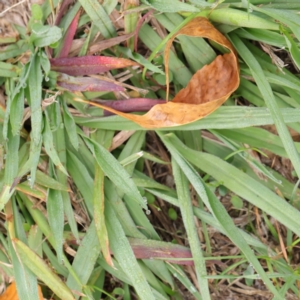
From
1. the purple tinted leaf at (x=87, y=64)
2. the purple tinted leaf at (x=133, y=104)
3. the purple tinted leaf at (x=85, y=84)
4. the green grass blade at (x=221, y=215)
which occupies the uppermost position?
the purple tinted leaf at (x=87, y=64)

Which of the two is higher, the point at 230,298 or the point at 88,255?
the point at 88,255

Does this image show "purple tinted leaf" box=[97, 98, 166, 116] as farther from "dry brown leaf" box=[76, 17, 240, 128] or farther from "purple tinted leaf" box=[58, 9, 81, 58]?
"purple tinted leaf" box=[58, 9, 81, 58]

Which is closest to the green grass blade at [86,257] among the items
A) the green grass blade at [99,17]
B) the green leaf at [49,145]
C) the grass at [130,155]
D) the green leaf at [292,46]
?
the grass at [130,155]

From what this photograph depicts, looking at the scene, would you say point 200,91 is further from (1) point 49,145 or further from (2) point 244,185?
(1) point 49,145

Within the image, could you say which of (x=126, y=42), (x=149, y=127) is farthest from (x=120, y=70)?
(x=149, y=127)

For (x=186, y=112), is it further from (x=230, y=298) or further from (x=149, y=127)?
(x=230, y=298)

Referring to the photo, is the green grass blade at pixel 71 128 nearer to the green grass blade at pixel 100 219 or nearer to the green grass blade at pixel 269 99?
the green grass blade at pixel 100 219

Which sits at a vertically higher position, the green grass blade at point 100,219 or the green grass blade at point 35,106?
the green grass blade at point 35,106
